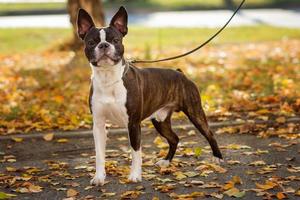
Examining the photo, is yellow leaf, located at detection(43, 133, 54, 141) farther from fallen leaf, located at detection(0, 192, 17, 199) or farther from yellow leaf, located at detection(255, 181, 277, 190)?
yellow leaf, located at detection(255, 181, 277, 190)

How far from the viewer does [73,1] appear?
14844 mm

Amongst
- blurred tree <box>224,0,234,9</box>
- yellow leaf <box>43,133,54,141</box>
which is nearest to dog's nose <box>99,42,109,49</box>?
yellow leaf <box>43,133,54,141</box>

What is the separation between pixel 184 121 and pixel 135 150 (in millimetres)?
2841

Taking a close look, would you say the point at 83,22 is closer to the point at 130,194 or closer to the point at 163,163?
the point at 130,194

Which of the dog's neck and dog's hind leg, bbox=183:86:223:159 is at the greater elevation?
the dog's neck

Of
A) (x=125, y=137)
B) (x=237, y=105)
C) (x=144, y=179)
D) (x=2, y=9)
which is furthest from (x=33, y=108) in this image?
(x=2, y=9)

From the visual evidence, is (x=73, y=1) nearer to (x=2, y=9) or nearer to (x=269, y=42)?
(x=269, y=42)

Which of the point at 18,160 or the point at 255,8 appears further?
the point at 255,8

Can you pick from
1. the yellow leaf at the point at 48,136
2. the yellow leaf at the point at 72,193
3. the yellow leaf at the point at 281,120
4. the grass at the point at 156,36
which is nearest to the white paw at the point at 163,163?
the yellow leaf at the point at 72,193

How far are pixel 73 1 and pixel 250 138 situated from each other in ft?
26.1

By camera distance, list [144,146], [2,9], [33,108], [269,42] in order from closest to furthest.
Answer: [144,146], [33,108], [269,42], [2,9]

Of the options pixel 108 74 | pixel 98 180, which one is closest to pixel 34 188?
pixel 98 180

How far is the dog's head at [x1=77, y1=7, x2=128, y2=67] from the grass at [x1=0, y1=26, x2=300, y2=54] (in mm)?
9872

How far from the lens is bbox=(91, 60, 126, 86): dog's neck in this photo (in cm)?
595
